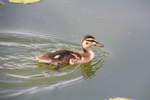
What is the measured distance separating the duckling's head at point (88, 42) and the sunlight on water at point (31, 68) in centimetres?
11

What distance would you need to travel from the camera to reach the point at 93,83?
13.1 feet

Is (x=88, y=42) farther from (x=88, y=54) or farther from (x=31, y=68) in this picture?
(x=31, y=68)

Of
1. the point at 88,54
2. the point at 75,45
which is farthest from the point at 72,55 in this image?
the point at 75,45

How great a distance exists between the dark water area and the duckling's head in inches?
4.4

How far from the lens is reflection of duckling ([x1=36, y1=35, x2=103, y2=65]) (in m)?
4.26

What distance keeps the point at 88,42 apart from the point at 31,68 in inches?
23.1

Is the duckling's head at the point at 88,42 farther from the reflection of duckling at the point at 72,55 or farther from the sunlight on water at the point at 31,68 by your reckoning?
the sunlight on water at the point at 31,68

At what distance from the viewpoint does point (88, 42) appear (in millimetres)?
4438

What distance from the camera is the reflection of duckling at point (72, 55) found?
14.0ft

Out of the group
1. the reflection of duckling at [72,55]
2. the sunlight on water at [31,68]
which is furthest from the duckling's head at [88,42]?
the sunlight on water at [31,68]

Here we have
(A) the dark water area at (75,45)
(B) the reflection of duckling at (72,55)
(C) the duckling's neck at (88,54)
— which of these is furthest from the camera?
(C) the duckling's neck at (88,54)

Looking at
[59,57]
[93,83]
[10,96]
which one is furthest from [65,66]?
[10,96]

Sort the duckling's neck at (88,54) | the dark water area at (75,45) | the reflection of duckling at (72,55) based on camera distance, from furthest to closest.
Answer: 1. the duckling's neck at (88,54)
2. the reflection of duckling at (72,55)
3. the dark water area at (75,45)

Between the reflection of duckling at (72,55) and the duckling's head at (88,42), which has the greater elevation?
the duckling's head at (88,42)
